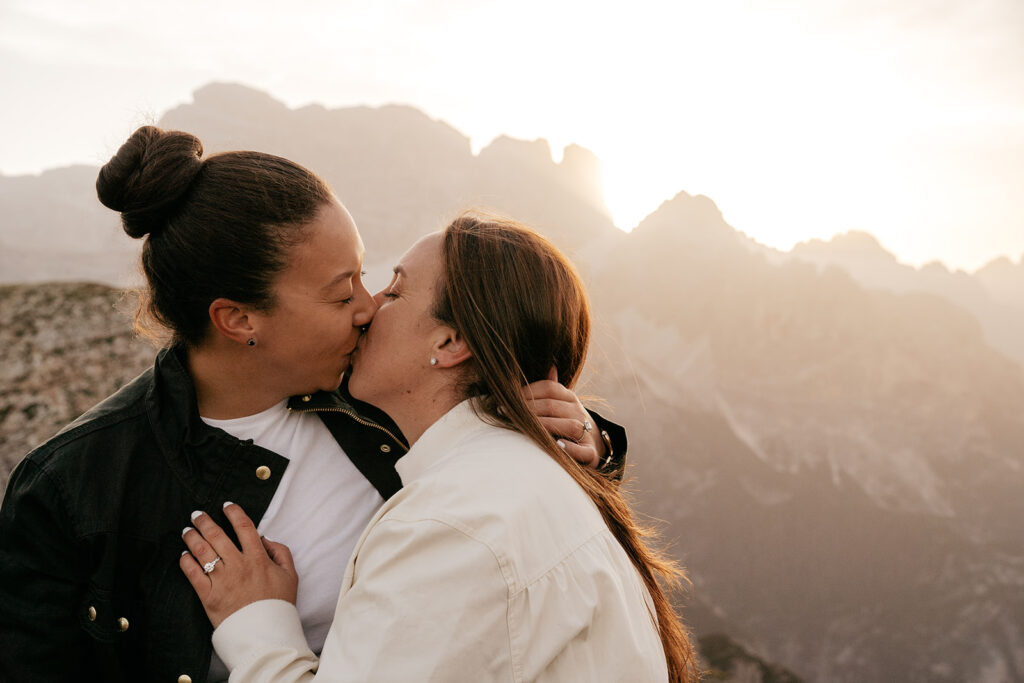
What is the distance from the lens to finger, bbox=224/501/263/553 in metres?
2.33

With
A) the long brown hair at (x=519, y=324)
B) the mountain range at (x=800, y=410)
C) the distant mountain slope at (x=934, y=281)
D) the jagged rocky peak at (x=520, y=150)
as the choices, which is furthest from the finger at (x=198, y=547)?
the jagged rocky peak at (x=520, y=150)

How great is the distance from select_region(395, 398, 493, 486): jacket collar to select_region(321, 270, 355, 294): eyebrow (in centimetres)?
75

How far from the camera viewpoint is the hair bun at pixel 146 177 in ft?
7.73

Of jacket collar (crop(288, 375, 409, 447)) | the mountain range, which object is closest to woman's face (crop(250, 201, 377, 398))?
jacket collar (crop(288, 375, 409, 447))

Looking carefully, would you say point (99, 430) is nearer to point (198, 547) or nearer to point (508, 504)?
point (198, 547)

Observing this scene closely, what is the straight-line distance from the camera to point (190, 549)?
2.31 meters

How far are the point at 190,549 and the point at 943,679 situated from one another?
47.2 m

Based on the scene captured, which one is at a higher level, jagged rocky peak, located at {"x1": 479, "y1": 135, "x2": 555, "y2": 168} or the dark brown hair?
the dark brown hair

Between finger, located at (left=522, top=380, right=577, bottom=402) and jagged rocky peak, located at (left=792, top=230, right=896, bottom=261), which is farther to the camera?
jagged rocky peak, located at (left=792, top=230, right=896, bottom=261)

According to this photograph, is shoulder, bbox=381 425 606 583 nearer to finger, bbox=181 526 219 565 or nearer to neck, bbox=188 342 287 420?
finger, bbox=181 526 219 565

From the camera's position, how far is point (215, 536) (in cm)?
232

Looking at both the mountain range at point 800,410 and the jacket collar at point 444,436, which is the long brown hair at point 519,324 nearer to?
the jacket collar at point 444,436

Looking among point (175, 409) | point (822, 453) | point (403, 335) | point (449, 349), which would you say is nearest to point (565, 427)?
point (449, 349)

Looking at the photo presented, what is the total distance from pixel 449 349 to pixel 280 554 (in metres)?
1.05
